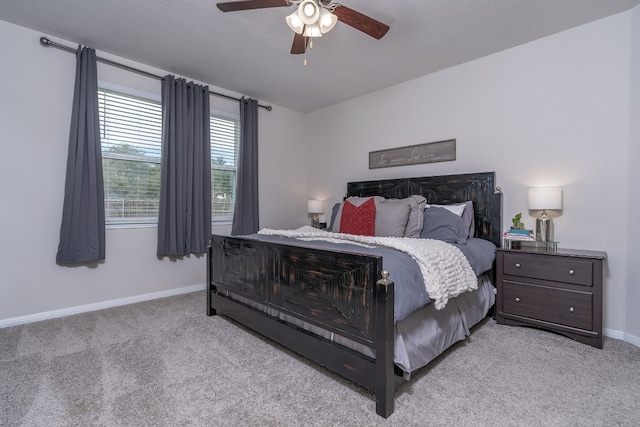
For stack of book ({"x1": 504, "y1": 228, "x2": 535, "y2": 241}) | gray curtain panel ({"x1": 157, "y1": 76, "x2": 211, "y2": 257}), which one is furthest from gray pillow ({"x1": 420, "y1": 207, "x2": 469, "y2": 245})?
gray curtain panel ({"x1": 157, "y1": 76, "x2": 211, "y2": 257})

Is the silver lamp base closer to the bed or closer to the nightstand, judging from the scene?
the nightstand

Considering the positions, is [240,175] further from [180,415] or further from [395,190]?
[180,415]

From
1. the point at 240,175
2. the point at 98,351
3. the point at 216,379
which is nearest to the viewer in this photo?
the point at 216,379

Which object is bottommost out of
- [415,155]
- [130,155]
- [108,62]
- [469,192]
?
[469,192]

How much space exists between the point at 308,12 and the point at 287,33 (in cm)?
97

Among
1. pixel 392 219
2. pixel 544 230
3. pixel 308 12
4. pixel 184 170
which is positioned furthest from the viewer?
pixel 184 170

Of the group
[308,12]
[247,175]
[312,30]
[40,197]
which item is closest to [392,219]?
[312,30]

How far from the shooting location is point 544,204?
2.52 m

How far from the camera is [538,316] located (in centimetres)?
242

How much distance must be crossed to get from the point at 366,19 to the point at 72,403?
2.74m

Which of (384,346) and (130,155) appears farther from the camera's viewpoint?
(130,155)

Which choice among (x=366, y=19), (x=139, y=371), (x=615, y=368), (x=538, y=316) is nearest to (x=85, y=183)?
(x=139, y=371)

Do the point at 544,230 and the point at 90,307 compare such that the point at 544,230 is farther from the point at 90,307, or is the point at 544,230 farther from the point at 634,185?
the point at 90,307

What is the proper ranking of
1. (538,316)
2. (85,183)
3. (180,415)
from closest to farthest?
(180,415) → (538,316) → (85,183)
